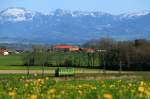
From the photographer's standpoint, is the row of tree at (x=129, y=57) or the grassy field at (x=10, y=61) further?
the grassy field at (x=10, y=61)

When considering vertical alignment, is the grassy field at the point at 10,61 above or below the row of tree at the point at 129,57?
below

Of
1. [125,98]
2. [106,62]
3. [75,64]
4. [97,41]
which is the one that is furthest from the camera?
[97,41]

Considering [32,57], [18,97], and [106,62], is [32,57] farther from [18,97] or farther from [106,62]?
[18,97]

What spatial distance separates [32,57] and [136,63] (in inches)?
1148

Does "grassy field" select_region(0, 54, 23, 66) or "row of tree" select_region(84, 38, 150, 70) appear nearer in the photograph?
"row of tree" select_region(84, 38, 150, 70)

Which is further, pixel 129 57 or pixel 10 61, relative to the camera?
pixel 10 61

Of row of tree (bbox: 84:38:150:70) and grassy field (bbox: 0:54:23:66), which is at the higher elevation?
row of tree (bbox: 84:38:150:70)

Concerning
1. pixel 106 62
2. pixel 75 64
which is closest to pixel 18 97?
pixel 106 62

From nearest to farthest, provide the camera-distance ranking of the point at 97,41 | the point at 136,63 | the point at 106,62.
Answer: the point at 136,63, the point at 106,62, the point at 97,41

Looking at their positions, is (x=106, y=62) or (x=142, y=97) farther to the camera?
(x=106, y=62)

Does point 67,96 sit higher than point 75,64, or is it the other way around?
point 67,96

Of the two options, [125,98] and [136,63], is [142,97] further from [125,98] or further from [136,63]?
[136,63]

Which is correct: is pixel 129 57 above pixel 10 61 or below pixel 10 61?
above

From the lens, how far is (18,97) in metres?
8.29
